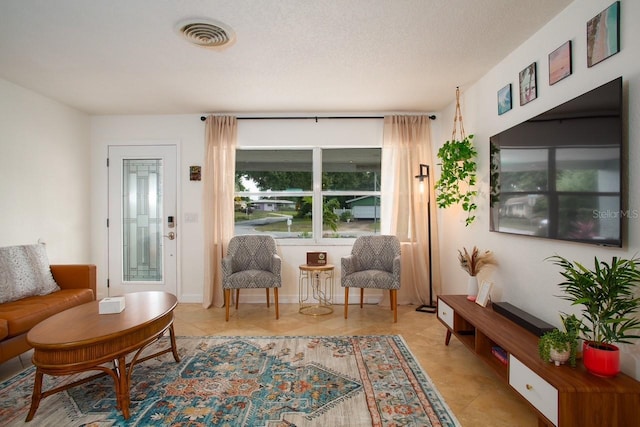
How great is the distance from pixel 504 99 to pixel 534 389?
2.26m

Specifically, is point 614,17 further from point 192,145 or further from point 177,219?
point 177,219

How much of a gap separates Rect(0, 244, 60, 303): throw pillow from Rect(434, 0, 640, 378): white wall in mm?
4122

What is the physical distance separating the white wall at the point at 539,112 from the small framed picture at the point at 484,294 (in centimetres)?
18

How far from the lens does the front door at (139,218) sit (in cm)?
449

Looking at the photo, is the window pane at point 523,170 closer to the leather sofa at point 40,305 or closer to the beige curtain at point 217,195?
the beige curtain at point 217,195

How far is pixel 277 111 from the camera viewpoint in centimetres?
438

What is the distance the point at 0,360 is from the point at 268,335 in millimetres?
1949

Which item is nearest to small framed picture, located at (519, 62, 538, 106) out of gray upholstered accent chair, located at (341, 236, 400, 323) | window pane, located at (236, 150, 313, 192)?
gray upholstered accent chair, located at (341, 236, 400, 323)

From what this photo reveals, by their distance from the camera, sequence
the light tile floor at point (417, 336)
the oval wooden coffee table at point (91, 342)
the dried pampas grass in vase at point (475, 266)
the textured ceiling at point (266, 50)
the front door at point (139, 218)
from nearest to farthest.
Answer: the oval wooden coffee table at point (91, 342) → the light tile floor at point (417, 336) → the textured ceiling at point (266, 50) → the dried pampas grass in vase at point (475, 266) → the front door at point (139, 218)

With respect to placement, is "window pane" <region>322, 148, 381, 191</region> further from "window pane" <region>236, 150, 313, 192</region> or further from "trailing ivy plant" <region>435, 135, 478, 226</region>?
"trailing ivy plant" <region>435, 135, 478, 226</region>

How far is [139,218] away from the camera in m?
4.51

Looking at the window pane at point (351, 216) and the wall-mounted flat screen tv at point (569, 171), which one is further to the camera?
the window pane at point (351, 216)

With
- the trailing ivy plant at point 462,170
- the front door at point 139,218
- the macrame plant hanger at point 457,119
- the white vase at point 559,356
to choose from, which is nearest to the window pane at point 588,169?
the white vase at point 559,356

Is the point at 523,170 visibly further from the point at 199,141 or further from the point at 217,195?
the point at 199,141
